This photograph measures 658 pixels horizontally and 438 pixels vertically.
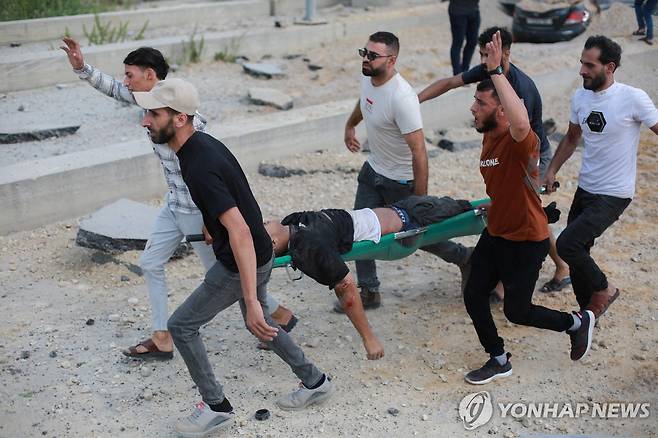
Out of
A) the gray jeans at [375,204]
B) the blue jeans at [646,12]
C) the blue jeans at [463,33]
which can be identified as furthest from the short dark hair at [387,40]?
the blue jeans at [646,12]

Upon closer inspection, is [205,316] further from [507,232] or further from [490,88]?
[490,88]

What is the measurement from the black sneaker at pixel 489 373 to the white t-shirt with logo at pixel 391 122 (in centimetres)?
129

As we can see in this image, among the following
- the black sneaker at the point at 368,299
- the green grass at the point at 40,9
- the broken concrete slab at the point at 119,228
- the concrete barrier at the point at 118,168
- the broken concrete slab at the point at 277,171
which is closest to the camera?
the black sneaker at the point at 368,299

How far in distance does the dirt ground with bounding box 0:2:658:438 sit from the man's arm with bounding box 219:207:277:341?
74cm

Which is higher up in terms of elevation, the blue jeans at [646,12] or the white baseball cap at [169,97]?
the white baseball cap at [169,97]

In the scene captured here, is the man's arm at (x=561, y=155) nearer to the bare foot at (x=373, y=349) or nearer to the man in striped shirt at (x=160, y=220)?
the bare foot at (x=373, y=349)

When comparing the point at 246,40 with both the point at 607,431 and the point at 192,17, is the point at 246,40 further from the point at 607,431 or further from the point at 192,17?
the point at 607,431

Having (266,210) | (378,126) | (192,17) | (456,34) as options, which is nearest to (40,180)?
(266,210)

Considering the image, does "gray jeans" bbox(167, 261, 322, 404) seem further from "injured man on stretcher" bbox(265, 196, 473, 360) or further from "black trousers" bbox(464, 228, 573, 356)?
"black trousers" bbox(464, 228, 573, 356)

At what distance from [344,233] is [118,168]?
9.46ft

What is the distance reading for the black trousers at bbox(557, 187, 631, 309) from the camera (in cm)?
507

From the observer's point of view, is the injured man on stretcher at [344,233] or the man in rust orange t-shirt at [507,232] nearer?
the man in rust orange t-shirt at [507,232]

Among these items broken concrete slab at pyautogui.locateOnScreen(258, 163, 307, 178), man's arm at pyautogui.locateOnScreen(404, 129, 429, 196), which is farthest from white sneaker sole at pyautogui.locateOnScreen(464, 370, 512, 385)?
broken concrete slab at pyautogui.locateOnScreen(258, 163, 307, 178)

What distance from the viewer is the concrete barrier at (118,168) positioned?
670cm
